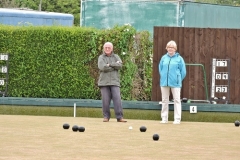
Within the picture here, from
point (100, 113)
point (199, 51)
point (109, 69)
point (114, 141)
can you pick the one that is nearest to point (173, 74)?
point (109, 69)

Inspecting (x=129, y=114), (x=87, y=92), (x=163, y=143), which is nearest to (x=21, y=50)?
(x=87, y=92)

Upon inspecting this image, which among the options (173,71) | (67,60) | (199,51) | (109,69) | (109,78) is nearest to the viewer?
(173,71)

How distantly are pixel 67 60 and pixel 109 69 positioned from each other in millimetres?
3731

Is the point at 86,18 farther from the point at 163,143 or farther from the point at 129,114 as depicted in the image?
the point at 163,143

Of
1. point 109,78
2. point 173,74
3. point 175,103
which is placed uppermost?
point 173,74

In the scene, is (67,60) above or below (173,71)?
above

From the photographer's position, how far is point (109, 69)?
18359 millimetres

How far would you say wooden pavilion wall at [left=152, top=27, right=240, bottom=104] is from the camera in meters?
20.8

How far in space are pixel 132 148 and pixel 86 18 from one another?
15713 millimetres

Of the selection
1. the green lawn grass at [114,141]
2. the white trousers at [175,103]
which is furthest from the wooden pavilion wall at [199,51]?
the green lawn grass at [114,141]

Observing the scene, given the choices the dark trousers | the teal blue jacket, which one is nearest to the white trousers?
the teal blue jacket

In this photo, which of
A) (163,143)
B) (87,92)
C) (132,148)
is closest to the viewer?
(132,148)

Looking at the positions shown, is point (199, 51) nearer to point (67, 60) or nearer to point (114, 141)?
point (67, 60)

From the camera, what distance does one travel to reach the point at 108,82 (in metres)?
18.5
